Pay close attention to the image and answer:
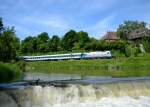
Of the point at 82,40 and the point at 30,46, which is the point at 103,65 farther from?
the point at 30,46

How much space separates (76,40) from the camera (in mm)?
95500

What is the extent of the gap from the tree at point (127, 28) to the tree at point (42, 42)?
20309 mm

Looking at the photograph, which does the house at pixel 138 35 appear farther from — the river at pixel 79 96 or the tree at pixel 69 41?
the river at pixel 79 96

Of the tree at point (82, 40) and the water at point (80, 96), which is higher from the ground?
the tree at point (82, 40)

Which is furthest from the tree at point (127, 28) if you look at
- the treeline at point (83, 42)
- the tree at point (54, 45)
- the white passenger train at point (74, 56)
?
the white passenger train at point (74, 56)

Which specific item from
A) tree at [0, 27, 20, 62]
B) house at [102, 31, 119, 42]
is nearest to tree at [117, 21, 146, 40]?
Result: house at [102, 31, 119, 42]

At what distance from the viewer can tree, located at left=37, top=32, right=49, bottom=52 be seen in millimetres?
97000

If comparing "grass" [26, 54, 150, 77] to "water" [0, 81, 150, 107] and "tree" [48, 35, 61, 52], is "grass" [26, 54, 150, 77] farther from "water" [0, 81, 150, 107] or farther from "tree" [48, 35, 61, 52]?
"water" [0, 81, 150, 107]

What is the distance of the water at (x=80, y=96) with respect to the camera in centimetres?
1681

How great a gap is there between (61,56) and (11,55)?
74.6 ft

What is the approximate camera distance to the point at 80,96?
18266 mm

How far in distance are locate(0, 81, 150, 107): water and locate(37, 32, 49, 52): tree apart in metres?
77.1

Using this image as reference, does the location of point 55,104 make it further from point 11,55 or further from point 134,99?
point 11,55

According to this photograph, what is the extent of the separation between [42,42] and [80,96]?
81183mm
